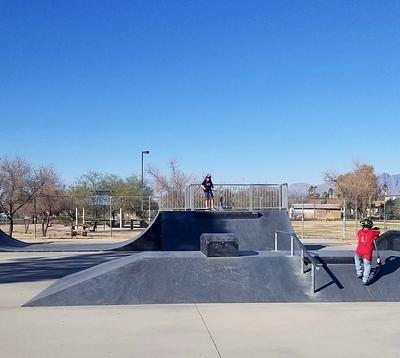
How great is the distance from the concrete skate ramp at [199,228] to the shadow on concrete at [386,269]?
387 inches

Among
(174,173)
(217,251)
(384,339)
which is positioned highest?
(174,173)

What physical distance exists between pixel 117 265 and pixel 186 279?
152cm

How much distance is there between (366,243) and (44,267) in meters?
10.2

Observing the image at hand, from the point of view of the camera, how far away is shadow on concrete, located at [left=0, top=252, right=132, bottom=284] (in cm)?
1442

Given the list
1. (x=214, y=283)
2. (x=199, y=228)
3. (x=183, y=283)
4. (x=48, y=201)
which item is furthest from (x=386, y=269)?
(x=48, y=201)

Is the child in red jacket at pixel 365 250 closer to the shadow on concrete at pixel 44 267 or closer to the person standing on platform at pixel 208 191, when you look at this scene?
the shadow on concrete at pixel 44 267

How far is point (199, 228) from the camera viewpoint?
73.7 ft

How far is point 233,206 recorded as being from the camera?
26766mm

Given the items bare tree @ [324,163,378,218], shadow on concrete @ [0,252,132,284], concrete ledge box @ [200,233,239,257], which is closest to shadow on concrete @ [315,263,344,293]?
concrete ledge box @ [200,233,239,257]

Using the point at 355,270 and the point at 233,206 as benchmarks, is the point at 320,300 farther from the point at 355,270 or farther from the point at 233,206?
the point at 233,206

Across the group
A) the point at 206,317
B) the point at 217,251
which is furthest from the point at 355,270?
the point at 206,317

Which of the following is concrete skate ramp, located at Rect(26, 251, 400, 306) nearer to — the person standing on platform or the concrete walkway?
the concrete walkway

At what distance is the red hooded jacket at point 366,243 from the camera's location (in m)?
10.8

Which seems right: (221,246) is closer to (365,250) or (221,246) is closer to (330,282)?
(330,282)
